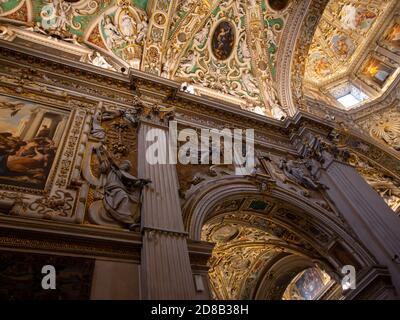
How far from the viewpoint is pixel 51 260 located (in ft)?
13.1

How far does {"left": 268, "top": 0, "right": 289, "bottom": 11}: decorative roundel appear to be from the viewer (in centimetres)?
1095

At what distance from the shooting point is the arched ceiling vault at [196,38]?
27.3 feet

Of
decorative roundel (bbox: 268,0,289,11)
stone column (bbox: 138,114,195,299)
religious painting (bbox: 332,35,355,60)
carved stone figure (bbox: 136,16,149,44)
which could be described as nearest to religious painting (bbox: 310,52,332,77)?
religious painting (bbox: 332,35,355,60)

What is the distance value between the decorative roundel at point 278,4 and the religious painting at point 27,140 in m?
8.02

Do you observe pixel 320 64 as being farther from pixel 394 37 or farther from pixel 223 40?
pixel 223 40

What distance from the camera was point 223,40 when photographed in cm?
1044

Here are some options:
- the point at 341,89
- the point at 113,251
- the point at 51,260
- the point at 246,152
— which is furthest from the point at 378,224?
the point at 341,89

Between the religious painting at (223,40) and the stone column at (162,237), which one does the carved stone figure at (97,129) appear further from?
the religious painting at (223,40)

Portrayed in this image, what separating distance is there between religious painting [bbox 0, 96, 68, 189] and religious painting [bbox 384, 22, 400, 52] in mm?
15207

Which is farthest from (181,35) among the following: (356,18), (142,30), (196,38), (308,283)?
(308,283)

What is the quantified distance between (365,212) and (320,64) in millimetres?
10943

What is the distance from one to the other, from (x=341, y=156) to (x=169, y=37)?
570cm
